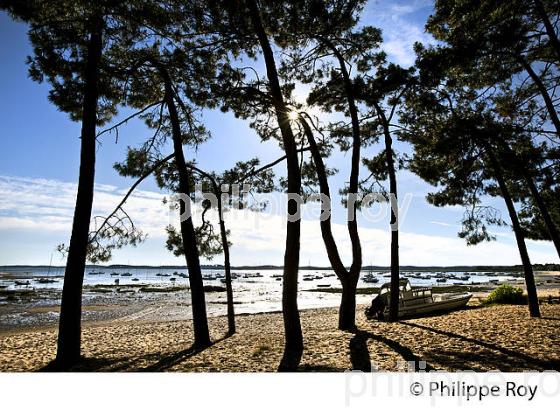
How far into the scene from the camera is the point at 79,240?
8.09 meters

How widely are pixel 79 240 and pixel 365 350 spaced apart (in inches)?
260

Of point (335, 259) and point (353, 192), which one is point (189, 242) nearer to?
point (335, 259)

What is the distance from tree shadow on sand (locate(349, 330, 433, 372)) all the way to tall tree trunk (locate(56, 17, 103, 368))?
6055mm

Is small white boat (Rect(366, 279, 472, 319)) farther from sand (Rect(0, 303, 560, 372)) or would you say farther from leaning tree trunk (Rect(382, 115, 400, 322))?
sand (Rect(0, 303, 560, 372))

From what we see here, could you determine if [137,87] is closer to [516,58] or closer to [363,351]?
[363,351]

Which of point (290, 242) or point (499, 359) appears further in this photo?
point (290, 242)

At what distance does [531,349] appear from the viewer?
675 centimetres

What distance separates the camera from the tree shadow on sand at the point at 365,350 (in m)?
6.20

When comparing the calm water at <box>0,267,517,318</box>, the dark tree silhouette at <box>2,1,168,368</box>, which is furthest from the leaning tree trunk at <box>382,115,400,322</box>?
the calm water at <box>0,267,517,318</box>

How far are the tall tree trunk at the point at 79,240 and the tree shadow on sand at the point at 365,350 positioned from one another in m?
6.06

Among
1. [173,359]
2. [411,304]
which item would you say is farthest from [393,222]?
[173,359]

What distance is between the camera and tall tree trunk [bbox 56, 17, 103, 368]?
26.3ft

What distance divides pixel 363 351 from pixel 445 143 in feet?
19.3
